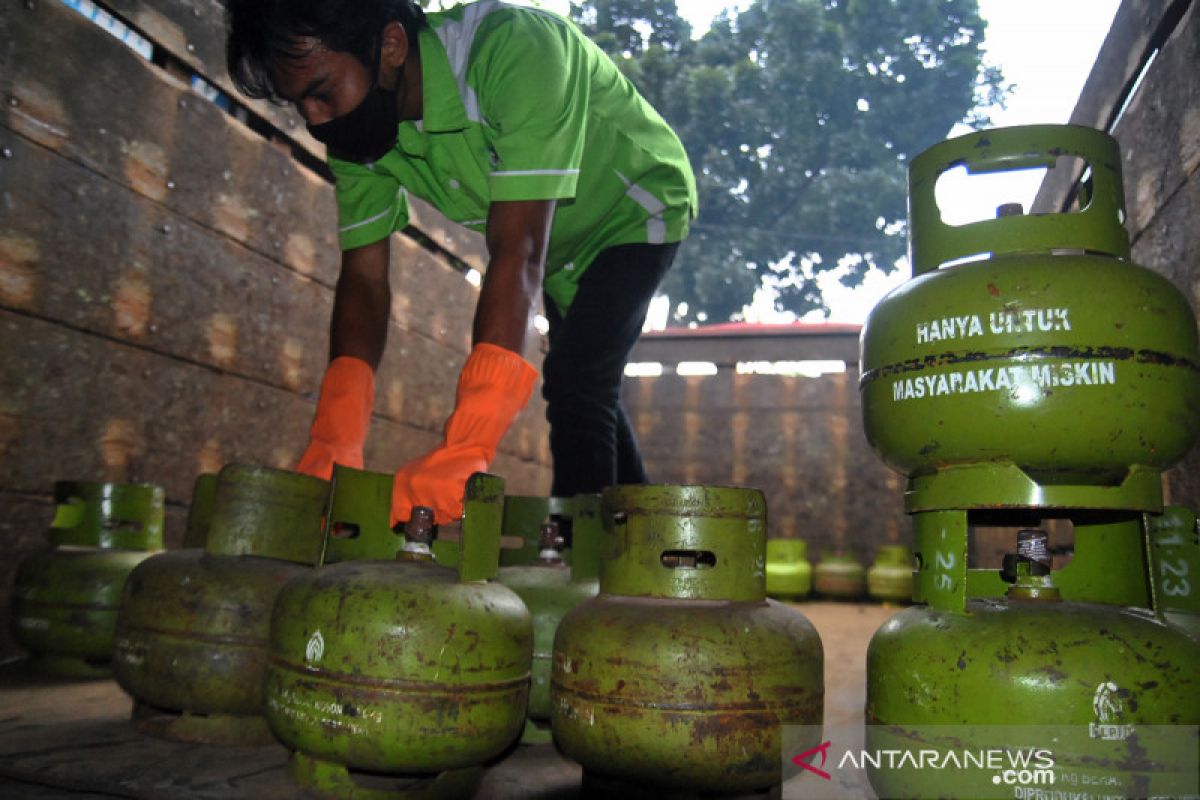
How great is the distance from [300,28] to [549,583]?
62.4 inches

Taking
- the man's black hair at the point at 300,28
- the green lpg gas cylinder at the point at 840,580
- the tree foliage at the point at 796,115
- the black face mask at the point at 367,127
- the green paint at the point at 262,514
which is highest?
the tree foliage at the point at 796,115

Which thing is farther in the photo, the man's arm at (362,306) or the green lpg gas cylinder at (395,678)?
the man's arm at (362,306)

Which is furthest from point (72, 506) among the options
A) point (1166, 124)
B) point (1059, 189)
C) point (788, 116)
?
point (788, 116)

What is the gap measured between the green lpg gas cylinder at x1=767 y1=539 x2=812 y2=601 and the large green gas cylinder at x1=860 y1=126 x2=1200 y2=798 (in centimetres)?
456

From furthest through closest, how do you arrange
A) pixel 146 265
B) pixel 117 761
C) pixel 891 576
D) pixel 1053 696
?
pixel 891 576, pixel 146 265, pixel 117 761, pixel 1053 696

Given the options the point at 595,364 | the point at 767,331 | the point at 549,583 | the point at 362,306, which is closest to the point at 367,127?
the point at 362,306

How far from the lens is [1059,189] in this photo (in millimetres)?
3521

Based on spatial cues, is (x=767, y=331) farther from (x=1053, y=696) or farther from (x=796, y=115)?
(x=796, y=115)

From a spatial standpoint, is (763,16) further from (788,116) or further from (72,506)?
(72,506)

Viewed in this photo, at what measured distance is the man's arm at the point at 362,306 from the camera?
8.80 feet

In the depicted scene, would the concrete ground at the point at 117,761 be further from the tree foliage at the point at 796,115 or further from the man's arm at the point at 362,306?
the tree foliage at the point at 796,115

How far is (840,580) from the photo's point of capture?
20.4 feet

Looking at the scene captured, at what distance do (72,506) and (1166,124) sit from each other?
137 inches

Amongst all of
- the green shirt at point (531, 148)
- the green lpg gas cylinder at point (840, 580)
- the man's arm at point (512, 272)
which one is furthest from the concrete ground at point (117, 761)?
the green lpg gas cylinder at point (840, 580)
